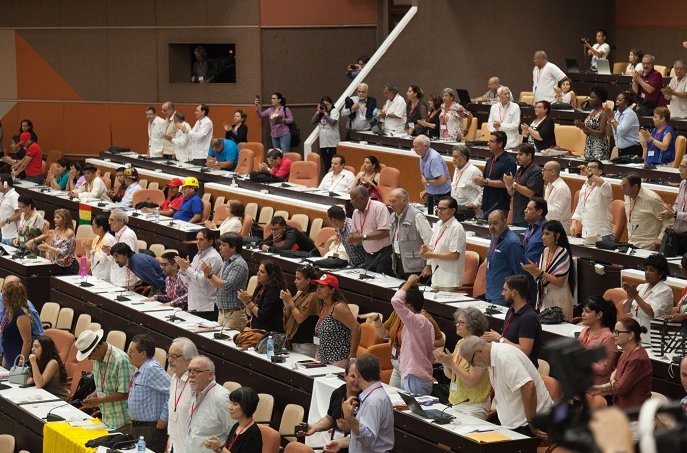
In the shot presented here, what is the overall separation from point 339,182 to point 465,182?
2.35 meters

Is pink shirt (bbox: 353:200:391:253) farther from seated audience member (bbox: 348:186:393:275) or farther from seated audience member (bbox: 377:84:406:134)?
seated audience member (bbox: 377:84:406:134)

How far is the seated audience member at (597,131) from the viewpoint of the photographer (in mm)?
13352

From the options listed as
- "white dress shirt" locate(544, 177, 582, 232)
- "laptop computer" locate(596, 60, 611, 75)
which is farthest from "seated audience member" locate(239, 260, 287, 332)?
"laptop computer" locate(596, 60, 611, 75)

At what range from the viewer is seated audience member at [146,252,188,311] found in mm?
11266

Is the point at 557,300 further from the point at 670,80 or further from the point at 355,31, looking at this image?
the point at 355,31

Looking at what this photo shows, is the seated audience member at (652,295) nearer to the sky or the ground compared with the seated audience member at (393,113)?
nearer to the ground

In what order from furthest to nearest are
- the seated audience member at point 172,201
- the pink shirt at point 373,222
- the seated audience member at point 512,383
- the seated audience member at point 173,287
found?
the seated audience member at point 172,201, the seated audience member at point 173,287, the pink shirt at point 373,222, the seated audience member at point 512,383

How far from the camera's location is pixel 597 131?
43.9 feet

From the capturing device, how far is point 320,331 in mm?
8914

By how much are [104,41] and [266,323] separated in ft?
42.0

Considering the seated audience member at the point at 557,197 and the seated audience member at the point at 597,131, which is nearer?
the seated audience member at the point at 557,197

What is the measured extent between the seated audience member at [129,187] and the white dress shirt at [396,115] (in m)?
3.52

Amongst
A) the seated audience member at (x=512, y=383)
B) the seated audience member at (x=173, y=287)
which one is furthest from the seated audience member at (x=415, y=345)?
the seated audience member at (x=173, y=287)

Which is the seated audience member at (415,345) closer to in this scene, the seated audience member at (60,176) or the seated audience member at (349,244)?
the seated audience member at (349,244)
